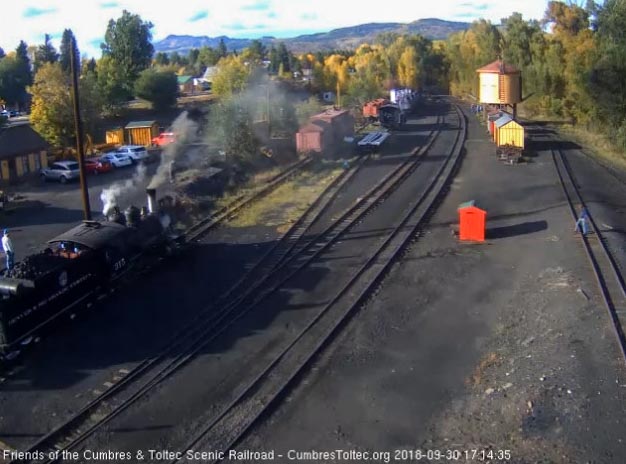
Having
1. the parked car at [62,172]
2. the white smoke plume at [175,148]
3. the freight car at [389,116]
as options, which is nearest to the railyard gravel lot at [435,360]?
the white smoke plume at [175,148]

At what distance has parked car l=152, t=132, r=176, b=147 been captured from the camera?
131ft

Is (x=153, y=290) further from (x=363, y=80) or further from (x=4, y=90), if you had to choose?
(x=4, y=90)

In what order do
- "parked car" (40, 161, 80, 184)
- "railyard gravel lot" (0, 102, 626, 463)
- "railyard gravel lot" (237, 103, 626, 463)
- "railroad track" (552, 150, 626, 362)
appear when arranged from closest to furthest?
"railyard gravel lot" (237, 103, 626, 463)
"railyard gravel lot" (0, 102, 626, 463)
"railroad track" (552, 150, 626, 362)
"parked car" (40, 161, 80, 184)

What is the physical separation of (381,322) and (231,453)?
16.5ft

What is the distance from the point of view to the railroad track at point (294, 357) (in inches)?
358

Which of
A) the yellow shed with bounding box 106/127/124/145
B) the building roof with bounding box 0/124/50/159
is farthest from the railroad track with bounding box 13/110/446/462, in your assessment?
the yellow shed with bounding box 106/127/124/145

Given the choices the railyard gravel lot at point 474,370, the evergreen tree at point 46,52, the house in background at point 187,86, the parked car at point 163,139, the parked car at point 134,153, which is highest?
the evergreen tree at point 46,52

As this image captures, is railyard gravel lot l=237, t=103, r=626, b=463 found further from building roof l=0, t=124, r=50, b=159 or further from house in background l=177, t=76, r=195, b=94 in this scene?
house in background l=177, t=76, r=195, b=94

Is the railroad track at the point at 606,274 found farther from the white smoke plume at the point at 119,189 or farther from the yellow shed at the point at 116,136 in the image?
the yellow shed at the point at 116,136

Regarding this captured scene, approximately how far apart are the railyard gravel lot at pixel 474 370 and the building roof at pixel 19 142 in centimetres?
2306

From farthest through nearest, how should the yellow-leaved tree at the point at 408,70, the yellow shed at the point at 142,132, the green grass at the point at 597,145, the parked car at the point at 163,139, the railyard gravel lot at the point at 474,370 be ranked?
the yellow-leaved tree at the point at 408,70
the yellow shed at the point at 142,132
the parked car at the point at 163,139
the green grass at the point at 597,145
the railyard gravel lot at the point at 474,370

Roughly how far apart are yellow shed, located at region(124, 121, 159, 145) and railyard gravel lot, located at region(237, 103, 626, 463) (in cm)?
3135

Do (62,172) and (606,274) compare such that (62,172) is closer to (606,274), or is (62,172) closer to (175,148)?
(175,148)

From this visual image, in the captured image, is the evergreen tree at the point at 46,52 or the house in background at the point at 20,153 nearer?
the house in background at the point at 20,153
